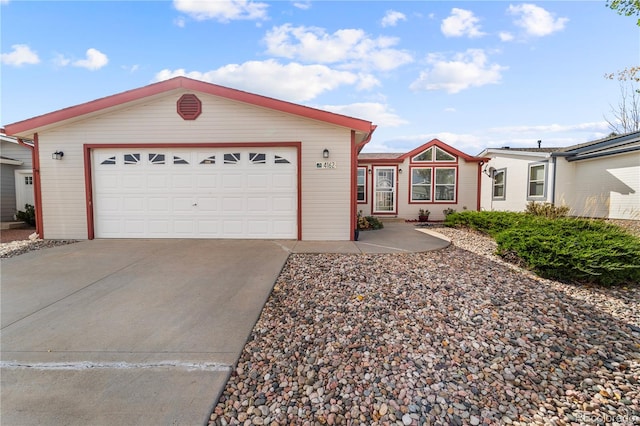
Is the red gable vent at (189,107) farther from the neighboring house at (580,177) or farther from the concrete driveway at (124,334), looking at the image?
the neighboring house at (580,177)

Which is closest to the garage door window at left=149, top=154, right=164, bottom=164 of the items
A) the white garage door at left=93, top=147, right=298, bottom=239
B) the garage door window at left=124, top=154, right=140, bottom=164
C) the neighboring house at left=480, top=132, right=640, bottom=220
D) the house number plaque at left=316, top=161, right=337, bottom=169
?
the white garage door at left=93, top=147, right=298, bottom=239

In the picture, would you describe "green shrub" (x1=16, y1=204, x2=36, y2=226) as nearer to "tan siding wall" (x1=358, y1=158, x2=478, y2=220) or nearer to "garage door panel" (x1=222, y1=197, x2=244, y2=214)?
"garage door panel" (x1=222, y1=197, x2=244, y2=214)

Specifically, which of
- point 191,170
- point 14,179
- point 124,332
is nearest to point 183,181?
point 191,170

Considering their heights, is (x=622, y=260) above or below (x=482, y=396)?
above

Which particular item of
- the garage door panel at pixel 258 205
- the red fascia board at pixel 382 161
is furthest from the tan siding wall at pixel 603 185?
the garage door panel at pixel 258 205

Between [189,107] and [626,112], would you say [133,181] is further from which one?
[626,112]

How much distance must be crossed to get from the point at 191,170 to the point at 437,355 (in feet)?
22.1

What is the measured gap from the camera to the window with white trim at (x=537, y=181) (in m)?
12.0

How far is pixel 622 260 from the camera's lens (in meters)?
4.20

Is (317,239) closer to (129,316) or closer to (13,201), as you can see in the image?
(129,316)

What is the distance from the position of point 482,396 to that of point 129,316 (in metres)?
3.43

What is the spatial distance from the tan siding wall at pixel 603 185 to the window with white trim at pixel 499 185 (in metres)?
2.50

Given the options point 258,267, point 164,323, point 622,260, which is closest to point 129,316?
point 164,323

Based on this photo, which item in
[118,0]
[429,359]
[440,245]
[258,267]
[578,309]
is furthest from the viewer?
[118,0]
